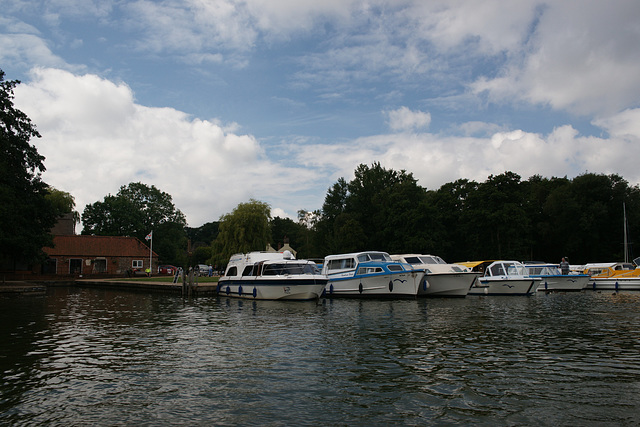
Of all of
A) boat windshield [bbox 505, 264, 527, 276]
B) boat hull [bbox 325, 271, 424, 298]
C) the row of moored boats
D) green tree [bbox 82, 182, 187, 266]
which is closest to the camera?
the row of moored boats

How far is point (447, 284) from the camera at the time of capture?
97.4ft

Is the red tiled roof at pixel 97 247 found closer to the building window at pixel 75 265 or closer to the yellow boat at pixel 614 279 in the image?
the building window at pixel 75 265

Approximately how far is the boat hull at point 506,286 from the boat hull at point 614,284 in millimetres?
9105

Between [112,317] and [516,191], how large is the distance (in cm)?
5427

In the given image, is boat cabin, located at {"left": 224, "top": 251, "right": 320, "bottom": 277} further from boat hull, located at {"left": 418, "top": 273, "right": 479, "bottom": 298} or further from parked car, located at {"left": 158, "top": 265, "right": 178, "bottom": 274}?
parked car, located at {"left": 158, "top": 265, "right": 178, "bottom": 274}

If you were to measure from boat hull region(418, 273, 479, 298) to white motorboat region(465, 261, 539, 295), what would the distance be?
3.41 meters

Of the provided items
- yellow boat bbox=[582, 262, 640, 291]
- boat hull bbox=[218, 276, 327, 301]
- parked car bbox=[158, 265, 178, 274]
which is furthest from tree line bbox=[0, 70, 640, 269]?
boat hull bbox=[218, 276, 327, 301]

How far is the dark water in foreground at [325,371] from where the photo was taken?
296 inches

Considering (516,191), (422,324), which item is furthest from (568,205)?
(422,324)

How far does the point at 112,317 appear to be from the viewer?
68.6 feet

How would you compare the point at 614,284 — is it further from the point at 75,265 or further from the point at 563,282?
the point at 75,265

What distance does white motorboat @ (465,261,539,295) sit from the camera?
31.4 m

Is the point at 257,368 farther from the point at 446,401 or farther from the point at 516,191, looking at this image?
the point at 516,191

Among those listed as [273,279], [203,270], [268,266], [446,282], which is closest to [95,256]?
[203,270]
